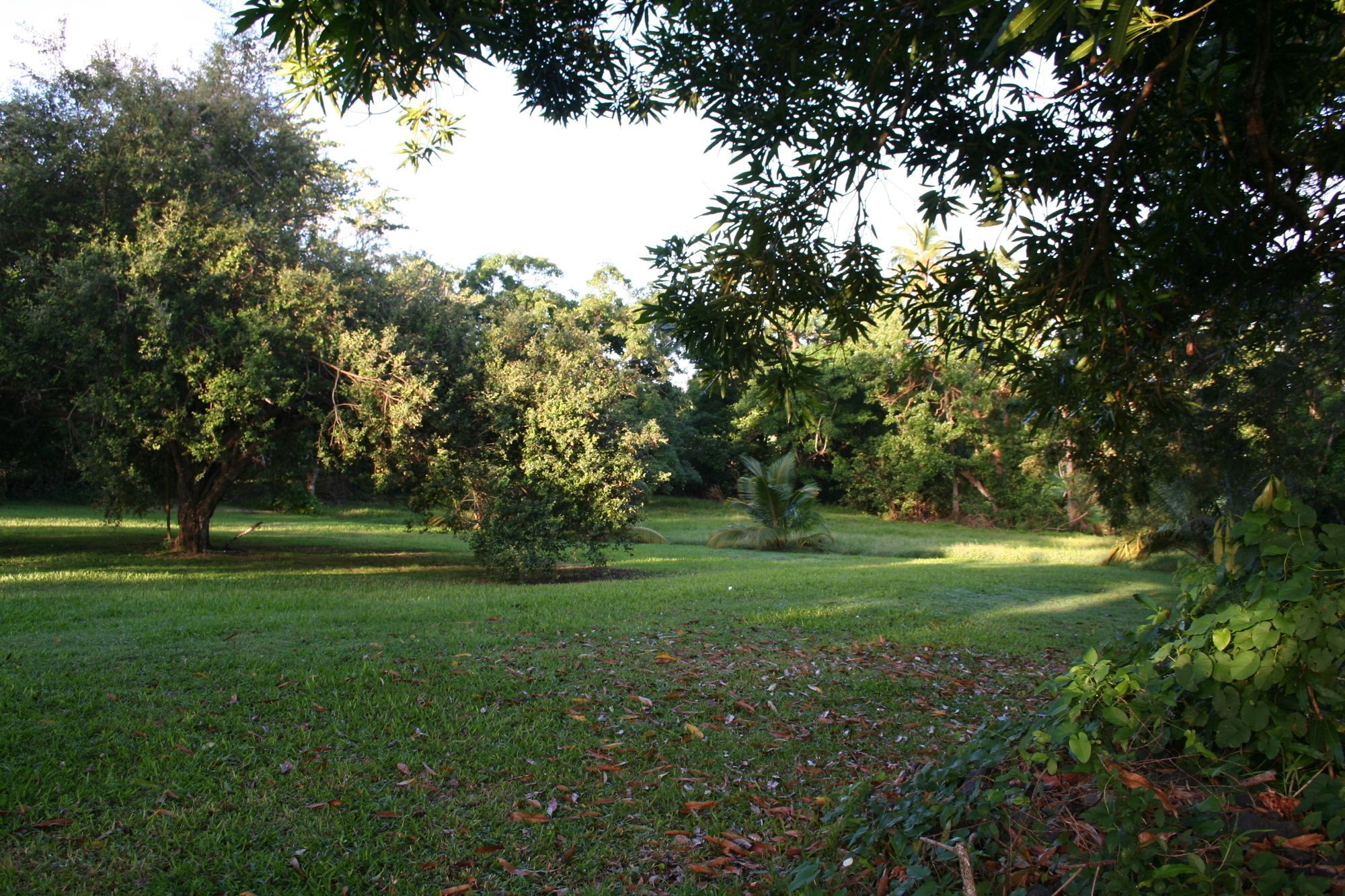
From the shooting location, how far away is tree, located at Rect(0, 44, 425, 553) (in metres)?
11.7

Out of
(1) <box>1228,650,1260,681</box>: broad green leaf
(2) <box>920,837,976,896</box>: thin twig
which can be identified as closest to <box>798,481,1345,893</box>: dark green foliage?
(1) <box>1228,650,1260,681</box>: broad green leaf

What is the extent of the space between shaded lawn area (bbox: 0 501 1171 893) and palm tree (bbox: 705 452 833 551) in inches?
508

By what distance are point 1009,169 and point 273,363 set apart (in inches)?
406

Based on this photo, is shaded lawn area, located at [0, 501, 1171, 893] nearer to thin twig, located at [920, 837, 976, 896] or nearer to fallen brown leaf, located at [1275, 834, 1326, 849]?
thin twig, located at [920, 837, 976, 896]

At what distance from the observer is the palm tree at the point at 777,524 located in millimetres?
24750

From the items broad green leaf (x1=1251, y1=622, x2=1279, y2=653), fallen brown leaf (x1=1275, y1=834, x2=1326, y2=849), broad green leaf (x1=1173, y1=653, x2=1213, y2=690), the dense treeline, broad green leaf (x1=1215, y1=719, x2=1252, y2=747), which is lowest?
fallen brown leaf (x1=1275, y1=834, x2=1326, y2=849)

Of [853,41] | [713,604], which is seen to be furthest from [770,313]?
[713,604]

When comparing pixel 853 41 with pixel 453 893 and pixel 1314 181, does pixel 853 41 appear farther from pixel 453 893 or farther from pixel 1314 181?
pixel 453 893

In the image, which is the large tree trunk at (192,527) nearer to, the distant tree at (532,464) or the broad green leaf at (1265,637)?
the distant tree at (532,464)

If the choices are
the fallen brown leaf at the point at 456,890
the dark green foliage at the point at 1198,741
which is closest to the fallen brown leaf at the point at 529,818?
the fallen brown leaf at the point at 456,890

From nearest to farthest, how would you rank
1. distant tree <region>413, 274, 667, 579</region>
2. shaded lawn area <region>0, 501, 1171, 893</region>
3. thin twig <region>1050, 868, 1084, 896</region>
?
thin twig <region>1050, 868, 1084, 896</region>, shaded lawn area <region>0, 501, 1171, 893</region>, distant tree <region>413, 274, 667, 579</region>

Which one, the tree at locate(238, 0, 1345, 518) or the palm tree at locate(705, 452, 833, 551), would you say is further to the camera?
the palm tree at locate(705, 452, 833, 551)

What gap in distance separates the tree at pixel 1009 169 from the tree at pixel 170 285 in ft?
26.5

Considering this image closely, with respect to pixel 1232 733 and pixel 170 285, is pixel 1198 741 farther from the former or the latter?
pixel 170 285
